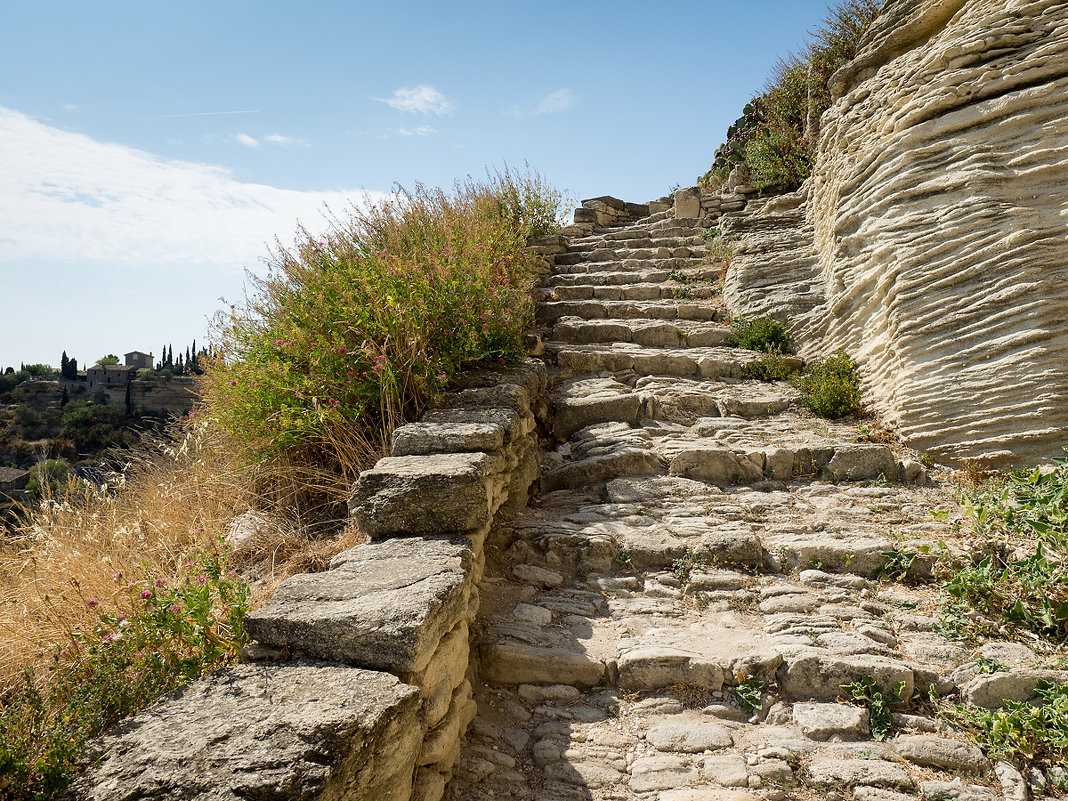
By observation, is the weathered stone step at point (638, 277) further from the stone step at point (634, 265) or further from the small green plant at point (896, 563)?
the small green plant at point (896, 563)

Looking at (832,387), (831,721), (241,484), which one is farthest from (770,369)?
(241,484)

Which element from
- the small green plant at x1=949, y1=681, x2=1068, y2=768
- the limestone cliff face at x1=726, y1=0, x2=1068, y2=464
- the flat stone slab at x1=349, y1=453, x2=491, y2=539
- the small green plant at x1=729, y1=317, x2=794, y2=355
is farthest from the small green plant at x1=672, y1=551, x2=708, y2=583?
the small green plant at x1=729, y1=317, x2=794, y2=355

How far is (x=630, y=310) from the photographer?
8.47m

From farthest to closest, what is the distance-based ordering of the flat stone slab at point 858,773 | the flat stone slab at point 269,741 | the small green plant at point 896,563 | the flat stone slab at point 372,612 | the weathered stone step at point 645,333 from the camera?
the weathered stone step at point 645,333
the small green plant at point 896,563
the flat stone slab at point 858,773
the flat stone slab at point 372,612
the flat stone slab at point 269,741

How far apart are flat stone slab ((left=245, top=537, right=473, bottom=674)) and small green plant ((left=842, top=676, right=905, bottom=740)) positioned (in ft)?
6.24

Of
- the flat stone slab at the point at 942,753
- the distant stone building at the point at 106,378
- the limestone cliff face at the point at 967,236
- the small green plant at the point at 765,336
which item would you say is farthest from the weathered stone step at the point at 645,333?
the distant stone building at the point at 106,378

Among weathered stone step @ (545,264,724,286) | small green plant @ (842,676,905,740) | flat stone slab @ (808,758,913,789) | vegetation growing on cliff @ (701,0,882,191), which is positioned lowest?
flat stone slab @ (808,758,913,789)

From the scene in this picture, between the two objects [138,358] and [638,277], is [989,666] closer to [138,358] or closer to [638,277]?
[638,277]

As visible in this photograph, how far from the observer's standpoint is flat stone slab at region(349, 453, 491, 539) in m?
3.33

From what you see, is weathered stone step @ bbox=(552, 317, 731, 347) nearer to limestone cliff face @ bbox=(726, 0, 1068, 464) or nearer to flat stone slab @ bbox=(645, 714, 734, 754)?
limestone cliff face @ bbox=(726, 0, 1068, 464)

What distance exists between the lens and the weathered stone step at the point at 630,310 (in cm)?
834

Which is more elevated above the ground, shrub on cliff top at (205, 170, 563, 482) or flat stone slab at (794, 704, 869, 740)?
shrub on cliff top at (205, 170, 563, 482)

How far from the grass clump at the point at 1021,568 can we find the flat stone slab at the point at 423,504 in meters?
2.70

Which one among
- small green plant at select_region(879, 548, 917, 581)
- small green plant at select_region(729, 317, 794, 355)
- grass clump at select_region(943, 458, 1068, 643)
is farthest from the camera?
small green plant at select_region(729, 317, 794, 355)
